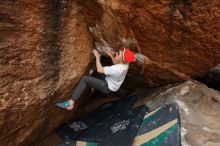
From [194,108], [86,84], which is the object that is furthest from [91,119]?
[194,108]

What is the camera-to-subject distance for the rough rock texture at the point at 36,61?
17.9 ft

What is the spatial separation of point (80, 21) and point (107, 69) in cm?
101

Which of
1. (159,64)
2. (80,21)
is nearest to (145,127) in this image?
(159,64)

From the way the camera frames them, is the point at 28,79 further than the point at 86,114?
No

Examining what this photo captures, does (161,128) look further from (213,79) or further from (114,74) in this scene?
(213,79)

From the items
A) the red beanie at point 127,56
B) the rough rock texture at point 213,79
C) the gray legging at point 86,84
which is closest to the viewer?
the red beanie at point 127,56

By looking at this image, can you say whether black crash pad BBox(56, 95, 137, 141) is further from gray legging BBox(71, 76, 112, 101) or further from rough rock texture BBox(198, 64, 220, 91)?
rough rock texture BBox(198, 64, 220, 91)

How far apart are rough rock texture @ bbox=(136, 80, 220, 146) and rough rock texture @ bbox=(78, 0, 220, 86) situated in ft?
1.10

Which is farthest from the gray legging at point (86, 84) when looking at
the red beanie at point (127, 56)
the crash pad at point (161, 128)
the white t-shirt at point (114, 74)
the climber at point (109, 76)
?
the crash pad at point (161, 128)

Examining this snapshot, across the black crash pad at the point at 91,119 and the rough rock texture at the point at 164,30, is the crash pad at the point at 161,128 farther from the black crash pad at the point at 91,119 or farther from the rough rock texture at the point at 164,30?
the black crash pad at the point at 91,119

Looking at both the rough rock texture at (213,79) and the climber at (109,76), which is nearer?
the climber at (109,76)

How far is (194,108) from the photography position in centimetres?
691

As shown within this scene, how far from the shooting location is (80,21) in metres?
6.39

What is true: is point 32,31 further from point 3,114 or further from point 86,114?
point 86,114
